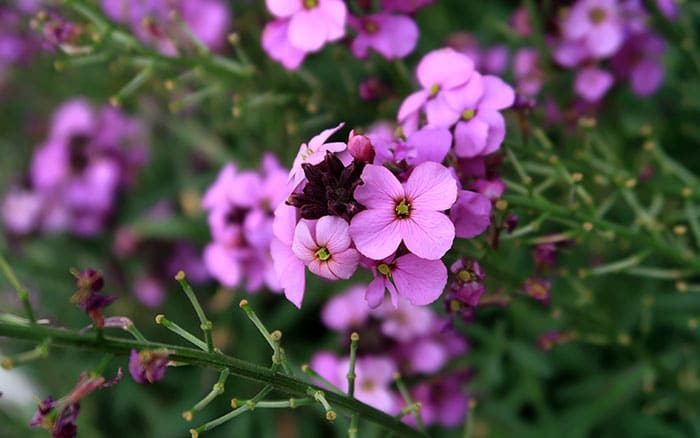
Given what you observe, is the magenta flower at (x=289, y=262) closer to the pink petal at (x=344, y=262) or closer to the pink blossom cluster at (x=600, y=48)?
the pink petal at (x=344, y=262)

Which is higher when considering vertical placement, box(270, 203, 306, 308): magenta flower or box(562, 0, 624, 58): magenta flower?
box(270, 203, 306, 308): magenta flower

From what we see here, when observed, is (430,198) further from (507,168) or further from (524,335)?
(524,335)

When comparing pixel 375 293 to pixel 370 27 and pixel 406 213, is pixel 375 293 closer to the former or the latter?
pixel 406 213

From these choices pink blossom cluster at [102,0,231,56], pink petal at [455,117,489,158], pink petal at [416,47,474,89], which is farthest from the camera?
pink blossom cluster at [102,0,231,56]

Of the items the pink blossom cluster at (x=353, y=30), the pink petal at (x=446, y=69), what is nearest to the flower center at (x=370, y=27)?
the pink blossom cluster at (x=353, y=30)

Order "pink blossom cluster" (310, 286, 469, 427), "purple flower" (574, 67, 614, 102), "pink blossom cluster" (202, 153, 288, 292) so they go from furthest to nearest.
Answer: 1. "pink blossom cluster" (310, 286, 469, 427)
2. "purple flower" (574, 67, 614, 102)
3. "pink blossom cluster" (202, 153, 288, 292)

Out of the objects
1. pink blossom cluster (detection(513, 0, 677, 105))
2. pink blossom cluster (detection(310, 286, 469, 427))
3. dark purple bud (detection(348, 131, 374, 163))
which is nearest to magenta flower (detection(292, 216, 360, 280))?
dark purple bud (detection(348, 131, 374, 163))

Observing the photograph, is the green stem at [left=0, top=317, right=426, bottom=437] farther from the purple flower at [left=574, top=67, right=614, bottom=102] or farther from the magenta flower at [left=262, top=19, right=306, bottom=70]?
the purple flower at [left=574, top=67, right=614, bottom=102]

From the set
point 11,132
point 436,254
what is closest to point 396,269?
point 436,254
